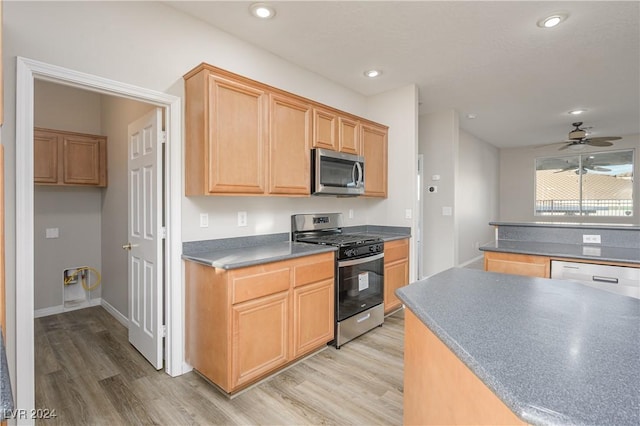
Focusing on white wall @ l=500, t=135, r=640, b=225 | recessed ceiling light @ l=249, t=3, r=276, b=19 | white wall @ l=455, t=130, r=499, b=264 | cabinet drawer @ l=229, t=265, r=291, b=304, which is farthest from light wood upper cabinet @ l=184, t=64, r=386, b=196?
white wall @ l=500, t=135, r=640, b=225

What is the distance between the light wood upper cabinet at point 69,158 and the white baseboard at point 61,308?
143 cm

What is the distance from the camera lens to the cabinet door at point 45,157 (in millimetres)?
3371

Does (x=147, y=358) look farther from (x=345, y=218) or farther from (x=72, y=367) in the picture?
(x=345, y=218)

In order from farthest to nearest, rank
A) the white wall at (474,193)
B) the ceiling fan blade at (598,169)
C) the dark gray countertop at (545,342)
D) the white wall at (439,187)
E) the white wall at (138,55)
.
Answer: the ceiling fan blade at (598,169)
the white wall at (474,193)
the white wall at (439,187)
the white wall at (138,55)
the dark gray countertop at (545,342)

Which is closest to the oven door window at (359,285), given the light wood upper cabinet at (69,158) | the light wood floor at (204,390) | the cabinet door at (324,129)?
the light wood floor at (204,390)

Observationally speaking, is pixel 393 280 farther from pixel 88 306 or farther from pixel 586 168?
pixel 586 168

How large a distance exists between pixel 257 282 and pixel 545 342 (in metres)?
1.67

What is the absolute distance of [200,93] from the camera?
2225 millimetres

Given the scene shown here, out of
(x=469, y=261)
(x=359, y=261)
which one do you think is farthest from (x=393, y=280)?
(x=469, y=261)

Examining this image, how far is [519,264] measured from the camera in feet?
8.07

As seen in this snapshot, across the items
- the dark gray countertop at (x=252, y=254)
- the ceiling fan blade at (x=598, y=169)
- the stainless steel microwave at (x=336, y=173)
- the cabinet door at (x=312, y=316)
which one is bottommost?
the cabinet door at (x=312, y=316)

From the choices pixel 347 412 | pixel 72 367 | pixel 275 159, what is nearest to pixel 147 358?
pixel 72 367

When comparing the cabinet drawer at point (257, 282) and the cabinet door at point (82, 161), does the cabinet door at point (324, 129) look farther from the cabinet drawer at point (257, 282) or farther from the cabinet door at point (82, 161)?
the cabinet door at point (82, 161)

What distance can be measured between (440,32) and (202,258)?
263 centimetres
